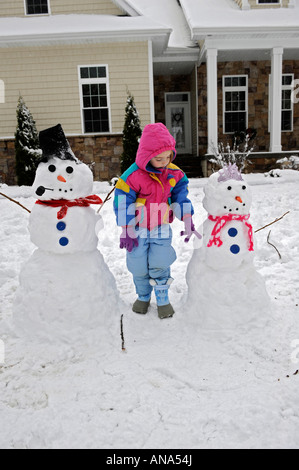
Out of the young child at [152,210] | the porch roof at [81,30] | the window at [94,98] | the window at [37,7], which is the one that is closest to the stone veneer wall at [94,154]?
the window at [94,98]

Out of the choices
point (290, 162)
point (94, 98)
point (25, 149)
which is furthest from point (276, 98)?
point (25, 149)

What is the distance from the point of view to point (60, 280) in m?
2.52

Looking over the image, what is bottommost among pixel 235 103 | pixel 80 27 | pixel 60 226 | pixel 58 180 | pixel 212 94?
pixel 60 226

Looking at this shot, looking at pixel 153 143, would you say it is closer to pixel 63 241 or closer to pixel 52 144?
pixel 52 144

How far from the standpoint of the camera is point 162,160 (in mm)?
2609

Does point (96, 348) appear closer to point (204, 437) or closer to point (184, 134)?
point (204, 437)

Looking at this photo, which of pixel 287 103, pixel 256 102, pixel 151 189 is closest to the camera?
pixel 151 189

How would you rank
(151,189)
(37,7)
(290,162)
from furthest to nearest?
(37,7) → (290,162) → (151,189)

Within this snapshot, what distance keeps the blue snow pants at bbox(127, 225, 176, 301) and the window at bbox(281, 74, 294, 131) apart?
1164 cm

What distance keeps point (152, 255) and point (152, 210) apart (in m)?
0.35

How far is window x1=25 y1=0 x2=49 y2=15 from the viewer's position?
10.7m

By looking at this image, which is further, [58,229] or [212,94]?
[212,94]

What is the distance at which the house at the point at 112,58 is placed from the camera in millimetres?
9688

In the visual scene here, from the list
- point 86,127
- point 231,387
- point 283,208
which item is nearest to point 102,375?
point 231,387
